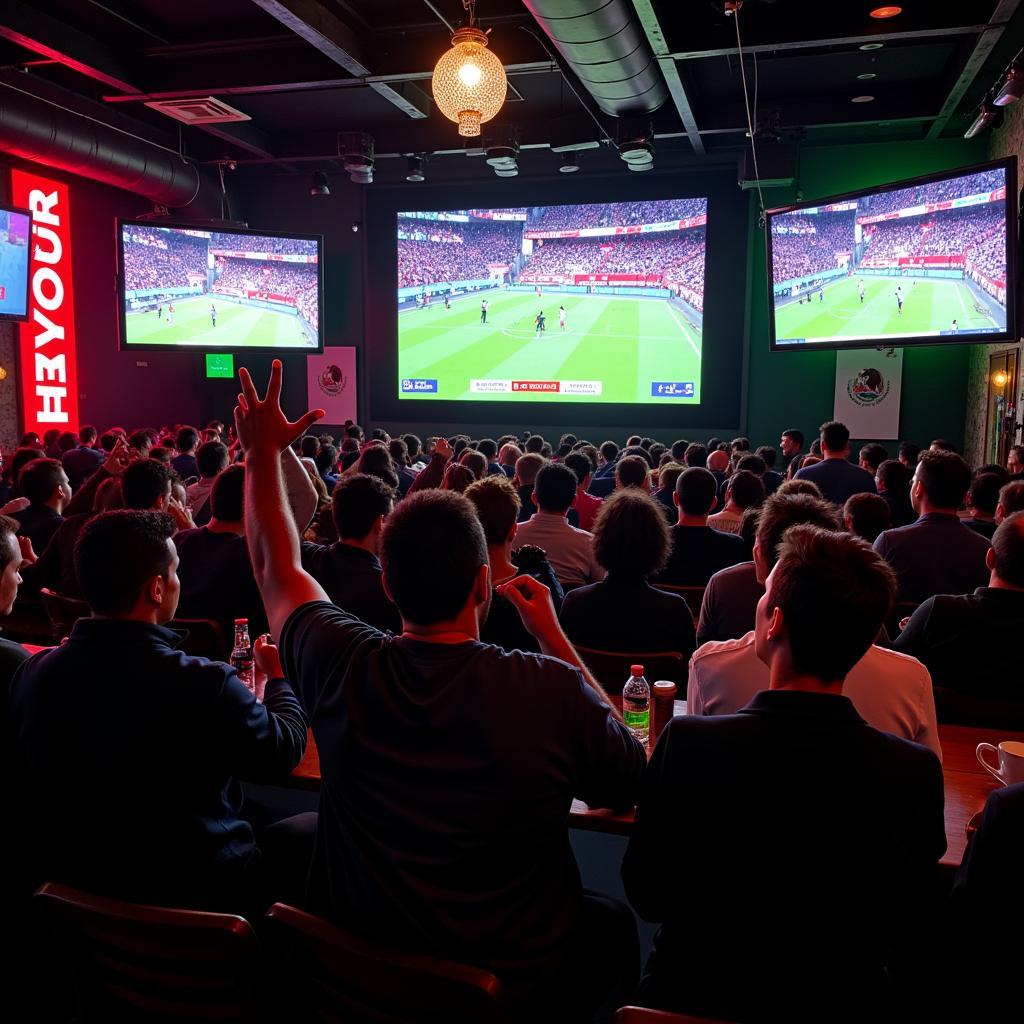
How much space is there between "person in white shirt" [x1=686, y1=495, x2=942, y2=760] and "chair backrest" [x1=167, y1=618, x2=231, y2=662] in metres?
1.74

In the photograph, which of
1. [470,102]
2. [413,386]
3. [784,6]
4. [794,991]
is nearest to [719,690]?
[794,991]

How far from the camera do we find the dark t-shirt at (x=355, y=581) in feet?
10.2

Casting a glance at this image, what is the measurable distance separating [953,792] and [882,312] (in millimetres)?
7464

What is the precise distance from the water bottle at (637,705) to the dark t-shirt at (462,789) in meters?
0.70

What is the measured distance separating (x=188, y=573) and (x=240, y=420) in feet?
5.69

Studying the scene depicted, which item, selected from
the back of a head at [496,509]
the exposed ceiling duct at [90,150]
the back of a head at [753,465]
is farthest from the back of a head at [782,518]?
the exposed ceiling duct at [90,150]

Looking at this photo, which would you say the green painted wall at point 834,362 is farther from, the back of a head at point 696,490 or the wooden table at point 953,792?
the wooden table at point 953,792

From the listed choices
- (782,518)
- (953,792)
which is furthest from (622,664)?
(953,792)

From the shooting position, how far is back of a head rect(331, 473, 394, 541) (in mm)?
3281

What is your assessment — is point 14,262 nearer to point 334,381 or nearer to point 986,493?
point 334,381

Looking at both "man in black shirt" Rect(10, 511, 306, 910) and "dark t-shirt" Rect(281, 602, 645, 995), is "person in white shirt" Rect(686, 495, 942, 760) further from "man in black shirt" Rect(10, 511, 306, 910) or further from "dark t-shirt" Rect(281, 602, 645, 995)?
"man in black shirt" Rect(10, 511, 306, 910)

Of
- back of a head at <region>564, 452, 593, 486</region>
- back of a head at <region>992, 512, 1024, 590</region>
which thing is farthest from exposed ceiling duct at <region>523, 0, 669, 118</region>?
back of a head at <region>992, 512, 1024, 590</region>

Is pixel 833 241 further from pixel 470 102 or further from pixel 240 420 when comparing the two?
pixel 240 420

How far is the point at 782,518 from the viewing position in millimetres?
2730
